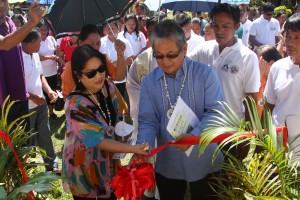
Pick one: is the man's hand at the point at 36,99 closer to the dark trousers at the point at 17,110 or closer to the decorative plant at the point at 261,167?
the dark trousers at the point at 17,110

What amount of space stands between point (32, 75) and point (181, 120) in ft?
9.02

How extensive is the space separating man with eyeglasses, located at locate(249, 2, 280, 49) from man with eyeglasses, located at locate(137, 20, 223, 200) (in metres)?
6.32

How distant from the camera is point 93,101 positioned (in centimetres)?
245

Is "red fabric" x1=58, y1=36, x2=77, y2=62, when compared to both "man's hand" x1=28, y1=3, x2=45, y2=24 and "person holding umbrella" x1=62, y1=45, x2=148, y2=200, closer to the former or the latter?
"man's hand" x1=28, y1=3, x2=45, y2=24

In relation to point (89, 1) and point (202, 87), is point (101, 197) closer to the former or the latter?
point (202, 87)

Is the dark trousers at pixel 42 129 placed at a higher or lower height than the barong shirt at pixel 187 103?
lower

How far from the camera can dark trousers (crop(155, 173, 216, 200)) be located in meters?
2.51

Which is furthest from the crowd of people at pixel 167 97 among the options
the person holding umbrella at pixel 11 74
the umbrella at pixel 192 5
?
the umbrella at pixel 192 5

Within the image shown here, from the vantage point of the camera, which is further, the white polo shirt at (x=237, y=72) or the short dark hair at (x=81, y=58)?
the white polo shirt at (x=237, y=72)

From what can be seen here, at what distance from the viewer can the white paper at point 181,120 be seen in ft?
7.36

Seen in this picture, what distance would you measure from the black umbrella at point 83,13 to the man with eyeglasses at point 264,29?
18.1 feet

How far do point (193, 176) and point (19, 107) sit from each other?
210cm

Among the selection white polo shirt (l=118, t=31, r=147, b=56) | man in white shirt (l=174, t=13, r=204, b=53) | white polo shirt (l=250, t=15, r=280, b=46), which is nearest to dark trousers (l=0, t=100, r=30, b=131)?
man in white shirt (l=174, t=13, r=204, b=53)

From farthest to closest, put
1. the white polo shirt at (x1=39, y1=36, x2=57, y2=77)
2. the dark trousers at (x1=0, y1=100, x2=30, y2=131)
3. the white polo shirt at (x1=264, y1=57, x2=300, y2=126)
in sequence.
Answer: the white polo shirt at (x1=39, y1=36, x2=57, y2=77), the dark trousers at (x1=0, y1=100, x2=30, y2=131), the white polo shirt at (x1=264, y1=57, x2=300, y2=126)
